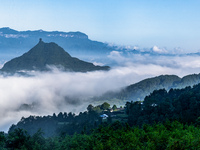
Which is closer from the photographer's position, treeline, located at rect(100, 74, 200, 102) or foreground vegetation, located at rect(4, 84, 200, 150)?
foreground vegetation, located at rect(4, 84, 200, 150)

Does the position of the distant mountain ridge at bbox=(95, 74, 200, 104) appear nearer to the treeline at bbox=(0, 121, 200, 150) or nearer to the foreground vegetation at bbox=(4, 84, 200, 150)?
the foreground vegetation at bbox=(4, 84, 200, 150)

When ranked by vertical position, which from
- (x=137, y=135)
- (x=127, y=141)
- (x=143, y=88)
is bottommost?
(x=127, y=141)

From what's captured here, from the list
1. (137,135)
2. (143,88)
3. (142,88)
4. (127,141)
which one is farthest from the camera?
(142,88)

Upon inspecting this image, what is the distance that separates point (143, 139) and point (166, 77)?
158124 millimetres

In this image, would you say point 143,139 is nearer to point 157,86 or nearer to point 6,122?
point 6,122

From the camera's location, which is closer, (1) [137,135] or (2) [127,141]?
(2) [127,141]

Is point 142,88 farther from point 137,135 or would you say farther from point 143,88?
point 137,135

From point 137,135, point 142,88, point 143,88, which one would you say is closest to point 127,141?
point 137,135

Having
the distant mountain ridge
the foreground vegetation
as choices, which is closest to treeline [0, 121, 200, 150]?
the foreground vegetation

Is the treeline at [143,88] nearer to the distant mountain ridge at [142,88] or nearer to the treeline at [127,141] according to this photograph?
the distant mountain ridge at [142,88]

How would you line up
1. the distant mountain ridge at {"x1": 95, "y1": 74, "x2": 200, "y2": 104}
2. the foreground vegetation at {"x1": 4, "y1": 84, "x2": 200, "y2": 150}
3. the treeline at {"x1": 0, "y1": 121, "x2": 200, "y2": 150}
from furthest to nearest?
the distant mountain ridge at {"x1": 95, "y1": 74, "x2": 200, "y2": 104} < the foreground vegetation at {"x1": 4, "y1": 84, "x2": 200, "y2": 150} < the treeline at {"x1": 0, "y1": 121, "x2": 200, "y2": 150}

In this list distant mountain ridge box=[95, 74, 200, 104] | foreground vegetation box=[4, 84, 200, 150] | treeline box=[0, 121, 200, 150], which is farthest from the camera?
distant mountain ridge box=[95, 74, 200, 104]

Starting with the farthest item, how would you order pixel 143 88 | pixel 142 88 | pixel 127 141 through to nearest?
pixel 142 88, pixel 143 88, pixel 127 141

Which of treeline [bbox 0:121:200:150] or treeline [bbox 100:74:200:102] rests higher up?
treeline [bbox 100:74:200:102]
